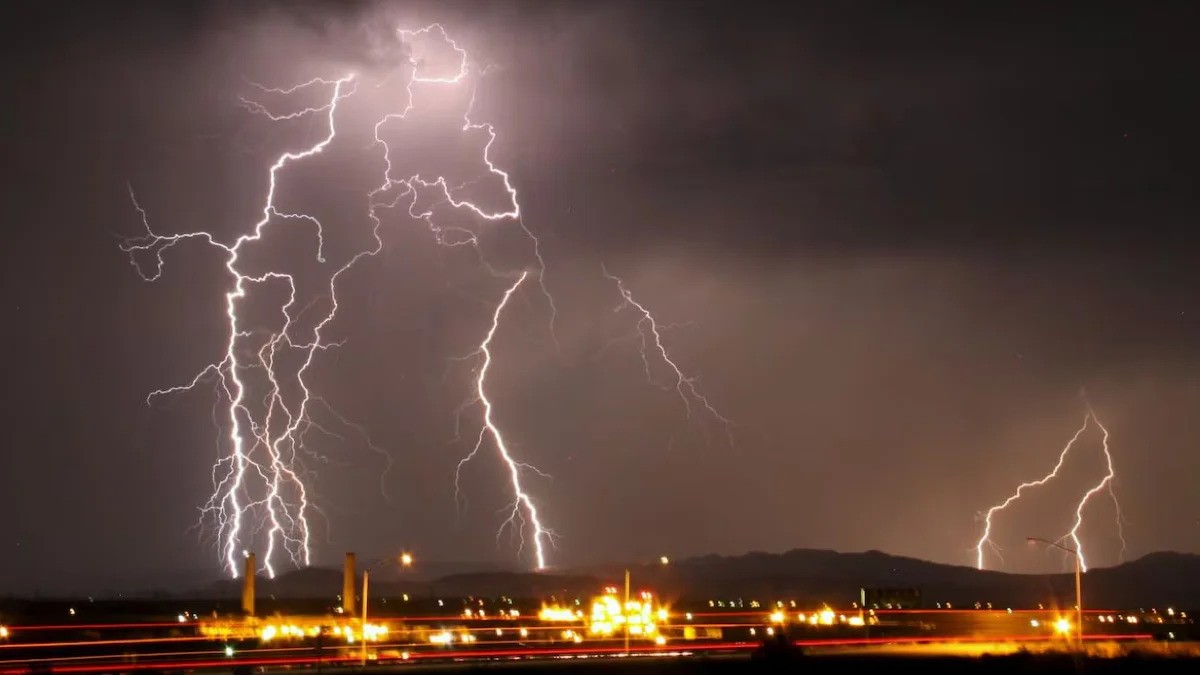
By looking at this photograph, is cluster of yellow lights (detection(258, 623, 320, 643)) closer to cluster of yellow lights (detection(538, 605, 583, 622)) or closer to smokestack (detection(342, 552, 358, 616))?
smokestack (detection(342, 552, 358, 616))

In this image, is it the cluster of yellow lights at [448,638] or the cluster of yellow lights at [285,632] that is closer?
the cluster of yellow lights at [448,638]

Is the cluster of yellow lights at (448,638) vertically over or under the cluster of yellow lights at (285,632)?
under

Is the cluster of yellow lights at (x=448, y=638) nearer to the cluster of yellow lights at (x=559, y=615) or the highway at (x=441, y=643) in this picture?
the highway at (x=441, y=643)

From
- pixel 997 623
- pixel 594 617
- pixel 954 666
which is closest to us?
pixel 954 666

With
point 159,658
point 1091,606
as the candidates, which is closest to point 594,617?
point 159,658

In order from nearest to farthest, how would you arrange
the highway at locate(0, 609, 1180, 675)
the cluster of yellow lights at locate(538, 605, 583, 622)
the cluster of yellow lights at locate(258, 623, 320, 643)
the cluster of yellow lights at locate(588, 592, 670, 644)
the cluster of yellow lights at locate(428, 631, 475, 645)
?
the highway at locate(0, 609, 1180, 675) < the cluster of yellow lights at locate(428, 631, 475, 645) < the cluster of yellow lights at locate(258, 623, 320, 643) < the cluster of yellow lights at locate(588, 592, 670, 644) < the cluster of yellow lights at locate(538, 605, 583, 622)

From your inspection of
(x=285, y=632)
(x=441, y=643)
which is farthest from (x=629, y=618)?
(x=285, y=632)

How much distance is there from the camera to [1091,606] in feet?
518

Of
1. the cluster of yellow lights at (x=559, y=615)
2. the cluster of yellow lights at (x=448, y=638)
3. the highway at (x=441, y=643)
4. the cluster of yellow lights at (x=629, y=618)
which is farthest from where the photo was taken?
the cluster of yellow lights at (x=559, y=615)

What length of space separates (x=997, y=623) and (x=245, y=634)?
47.7 metres

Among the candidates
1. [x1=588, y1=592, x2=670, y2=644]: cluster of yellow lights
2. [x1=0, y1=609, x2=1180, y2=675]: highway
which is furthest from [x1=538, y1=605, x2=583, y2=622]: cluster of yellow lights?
[x1=588, y1=592, x2=670, y2=644]: cluster of yellow lights

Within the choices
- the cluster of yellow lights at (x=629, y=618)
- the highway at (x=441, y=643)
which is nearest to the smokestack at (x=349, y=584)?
the highway at (x=441, y=643)

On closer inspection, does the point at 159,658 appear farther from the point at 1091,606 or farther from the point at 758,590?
the point at 758,590

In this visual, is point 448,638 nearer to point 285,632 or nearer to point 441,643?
point 441,643
